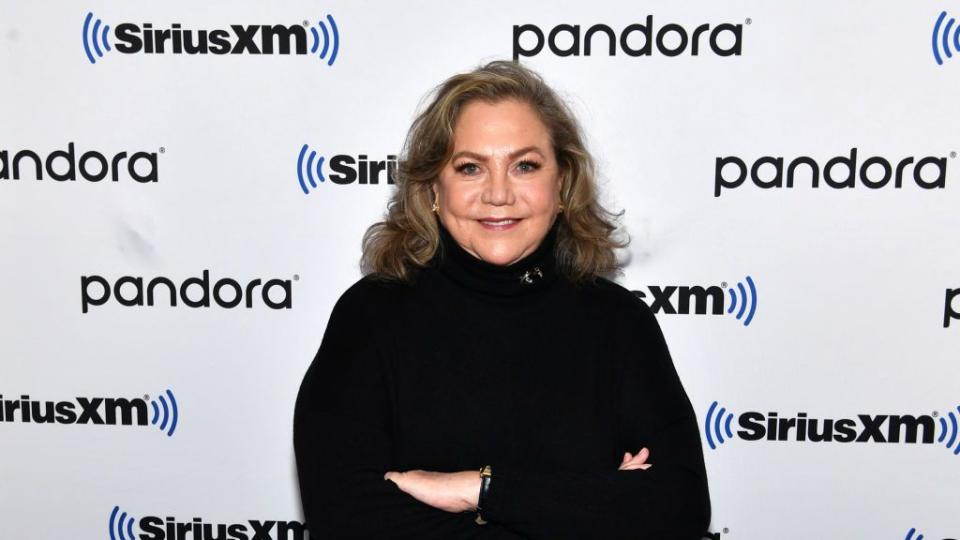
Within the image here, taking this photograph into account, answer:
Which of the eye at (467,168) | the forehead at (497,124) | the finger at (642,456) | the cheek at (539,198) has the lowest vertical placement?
the finger at (642,456)

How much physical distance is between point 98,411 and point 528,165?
152cm

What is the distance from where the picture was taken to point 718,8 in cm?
227

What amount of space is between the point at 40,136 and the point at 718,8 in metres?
1.88

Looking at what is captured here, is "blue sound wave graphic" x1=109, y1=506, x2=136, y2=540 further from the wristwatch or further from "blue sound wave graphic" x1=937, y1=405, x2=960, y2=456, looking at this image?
"blue sound wave graphic" x1=937, y1=405, x2=960, y2=456

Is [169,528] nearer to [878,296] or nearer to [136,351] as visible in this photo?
[136,351]

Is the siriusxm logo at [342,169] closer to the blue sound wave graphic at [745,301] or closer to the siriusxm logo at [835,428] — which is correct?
the blue sound wave graphic at [745,301]

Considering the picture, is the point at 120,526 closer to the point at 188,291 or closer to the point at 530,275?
the point at 188,291

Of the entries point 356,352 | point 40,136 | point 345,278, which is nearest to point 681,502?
point 356,352

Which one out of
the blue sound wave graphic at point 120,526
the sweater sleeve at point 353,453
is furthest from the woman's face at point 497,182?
the blue sound wave graphic at point 120,526

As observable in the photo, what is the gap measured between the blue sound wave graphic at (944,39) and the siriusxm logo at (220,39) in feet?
5.16

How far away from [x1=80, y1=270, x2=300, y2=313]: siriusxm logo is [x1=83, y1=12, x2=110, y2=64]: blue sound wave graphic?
0.62 metres

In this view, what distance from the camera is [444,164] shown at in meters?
1.90

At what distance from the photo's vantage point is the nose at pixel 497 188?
1833 millimetres

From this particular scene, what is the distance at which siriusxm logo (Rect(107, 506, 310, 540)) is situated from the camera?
2.59 m
